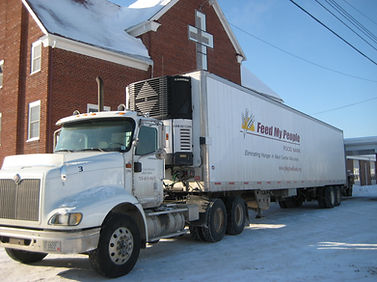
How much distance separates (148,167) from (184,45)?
15832 mm

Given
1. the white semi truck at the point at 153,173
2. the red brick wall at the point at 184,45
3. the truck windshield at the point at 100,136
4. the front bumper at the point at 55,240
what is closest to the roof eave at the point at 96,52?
the red brick wall at the point at 184,45

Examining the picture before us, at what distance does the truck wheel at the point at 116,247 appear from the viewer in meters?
5.82

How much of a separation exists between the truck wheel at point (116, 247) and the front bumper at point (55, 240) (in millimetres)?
198

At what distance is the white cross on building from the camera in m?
22.8

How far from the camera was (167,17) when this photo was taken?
20.9 m

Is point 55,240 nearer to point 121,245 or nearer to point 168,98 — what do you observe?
point 121,245

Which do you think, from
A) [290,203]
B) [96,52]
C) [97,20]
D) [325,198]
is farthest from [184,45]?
[325,198]

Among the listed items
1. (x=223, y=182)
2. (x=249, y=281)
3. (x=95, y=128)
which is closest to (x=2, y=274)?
(x=95, y=128)

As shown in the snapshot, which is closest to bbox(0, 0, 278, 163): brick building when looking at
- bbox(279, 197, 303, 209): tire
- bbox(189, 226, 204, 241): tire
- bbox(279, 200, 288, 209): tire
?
bbox(189, 226, 204, 241): tire

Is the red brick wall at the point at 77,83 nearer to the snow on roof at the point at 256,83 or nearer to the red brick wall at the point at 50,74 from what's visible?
the red brick wall at the point at 50,74

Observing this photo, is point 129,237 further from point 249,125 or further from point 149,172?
point 249,125

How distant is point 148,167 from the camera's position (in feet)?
24.2

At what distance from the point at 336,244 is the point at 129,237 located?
16.9 ft

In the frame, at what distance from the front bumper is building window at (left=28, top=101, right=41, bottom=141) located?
1102 cm
